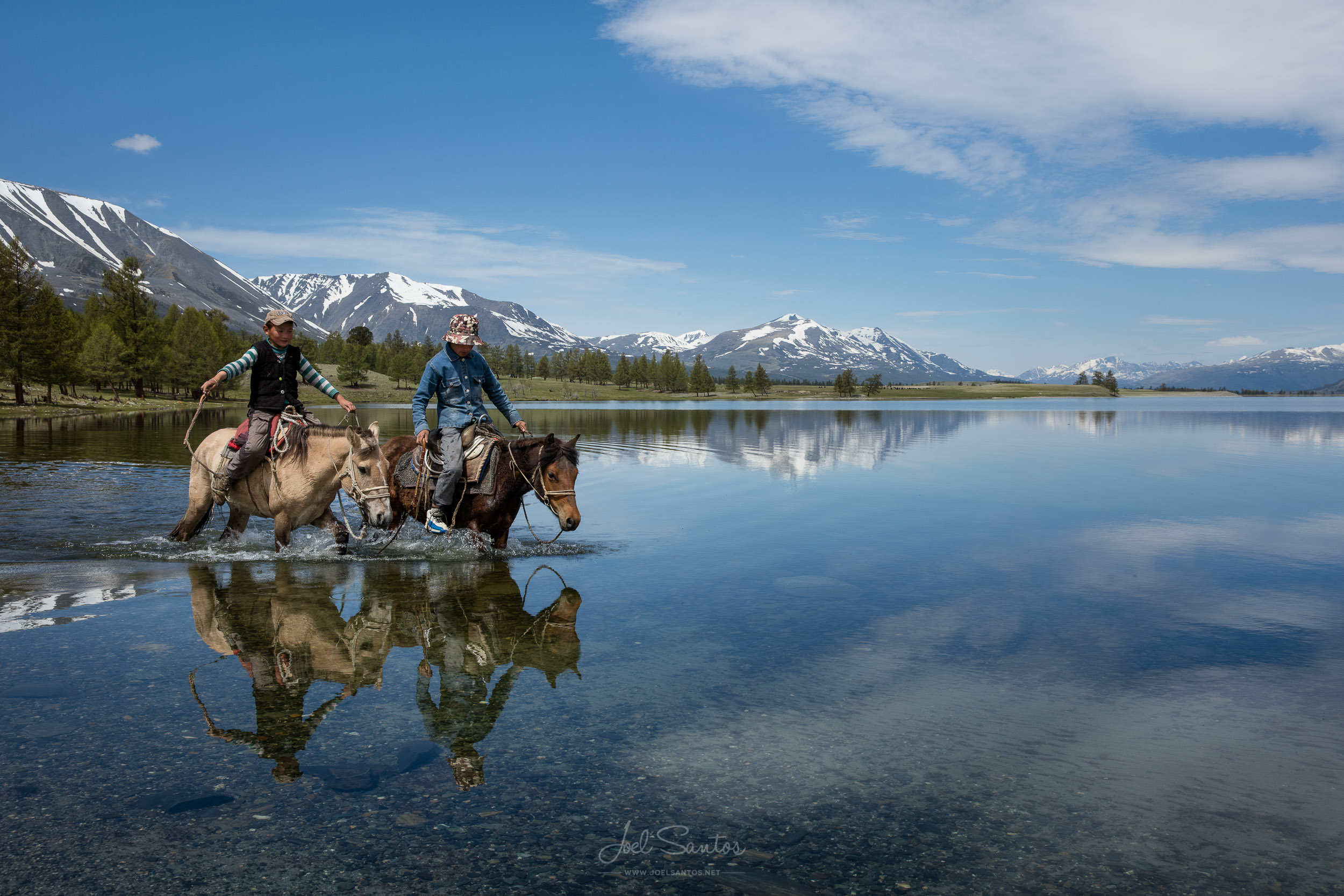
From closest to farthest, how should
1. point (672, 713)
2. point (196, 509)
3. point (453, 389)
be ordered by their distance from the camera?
point (672, 713)
point (196, 509)
point (453, 389)

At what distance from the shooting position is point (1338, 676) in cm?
811

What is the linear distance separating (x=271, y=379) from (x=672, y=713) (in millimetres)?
9332

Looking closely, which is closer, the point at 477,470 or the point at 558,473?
the point at 558,473

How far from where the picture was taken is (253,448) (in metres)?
12.4

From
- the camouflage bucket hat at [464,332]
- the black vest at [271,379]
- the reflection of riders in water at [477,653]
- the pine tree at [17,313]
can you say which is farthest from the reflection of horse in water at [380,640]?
the pine tree at [17,313]

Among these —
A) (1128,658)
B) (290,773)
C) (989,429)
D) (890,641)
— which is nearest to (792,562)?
(890,641)

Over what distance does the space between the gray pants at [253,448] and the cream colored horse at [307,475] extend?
0.84 feet

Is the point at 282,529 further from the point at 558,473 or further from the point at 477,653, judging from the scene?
the point at 477,653

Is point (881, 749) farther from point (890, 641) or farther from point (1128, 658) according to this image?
point (1128, 658)

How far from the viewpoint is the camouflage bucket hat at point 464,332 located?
45.0 feet

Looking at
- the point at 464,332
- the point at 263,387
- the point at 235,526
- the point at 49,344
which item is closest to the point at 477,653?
the point at 263,387

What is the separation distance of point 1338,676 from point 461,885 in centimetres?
898

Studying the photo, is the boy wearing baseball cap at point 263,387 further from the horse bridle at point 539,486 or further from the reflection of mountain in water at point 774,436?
the reflection of mountain in water at point 774,436

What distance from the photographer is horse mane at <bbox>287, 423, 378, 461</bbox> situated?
41.5 feet
